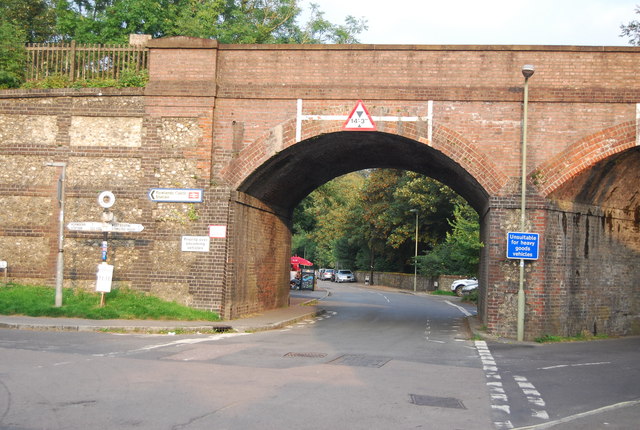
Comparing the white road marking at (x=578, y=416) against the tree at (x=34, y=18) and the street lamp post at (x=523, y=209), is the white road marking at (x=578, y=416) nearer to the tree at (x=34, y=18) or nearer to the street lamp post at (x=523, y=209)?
the street lamp post at (x=523, y=209)

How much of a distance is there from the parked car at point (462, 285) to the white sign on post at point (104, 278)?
104 feet

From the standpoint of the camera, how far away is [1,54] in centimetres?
2067

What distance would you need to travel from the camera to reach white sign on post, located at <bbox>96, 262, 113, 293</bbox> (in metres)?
17.2

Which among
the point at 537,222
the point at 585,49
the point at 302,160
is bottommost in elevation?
the point at 537,222

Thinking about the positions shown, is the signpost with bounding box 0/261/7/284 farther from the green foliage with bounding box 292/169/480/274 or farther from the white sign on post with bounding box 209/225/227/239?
the green foliage with bounding box 292/169/480/274

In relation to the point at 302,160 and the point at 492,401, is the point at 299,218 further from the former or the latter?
the point at 492,401

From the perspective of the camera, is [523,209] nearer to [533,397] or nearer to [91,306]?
[533,397]

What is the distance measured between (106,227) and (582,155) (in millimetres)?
12664

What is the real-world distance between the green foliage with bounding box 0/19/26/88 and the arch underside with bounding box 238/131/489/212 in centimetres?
844

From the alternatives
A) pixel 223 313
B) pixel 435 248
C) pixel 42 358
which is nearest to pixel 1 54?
pixel 223 313

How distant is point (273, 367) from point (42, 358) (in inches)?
144

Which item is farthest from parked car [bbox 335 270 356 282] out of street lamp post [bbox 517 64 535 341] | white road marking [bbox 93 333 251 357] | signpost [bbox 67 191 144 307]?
white road marking [bbox 93 333 251 357]

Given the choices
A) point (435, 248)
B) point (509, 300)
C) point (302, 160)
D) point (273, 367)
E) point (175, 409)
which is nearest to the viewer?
point (175, 409)

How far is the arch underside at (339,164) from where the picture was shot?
60.5 ft
